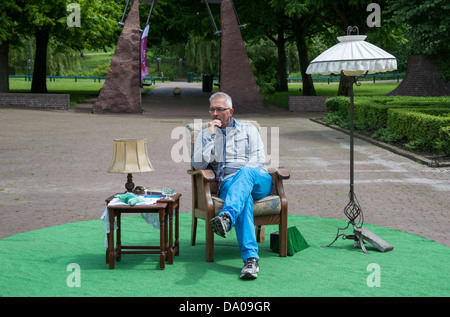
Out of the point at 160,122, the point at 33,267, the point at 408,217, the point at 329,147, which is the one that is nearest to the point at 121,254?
the point at 33,267

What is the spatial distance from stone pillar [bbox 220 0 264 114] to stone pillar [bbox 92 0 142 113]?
3.47 m

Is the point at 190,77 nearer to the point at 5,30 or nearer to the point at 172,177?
the point at 5,30

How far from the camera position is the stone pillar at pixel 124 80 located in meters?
24.6

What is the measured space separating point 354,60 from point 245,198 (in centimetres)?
180

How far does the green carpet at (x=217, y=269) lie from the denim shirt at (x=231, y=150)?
85 cm

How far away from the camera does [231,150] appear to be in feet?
20.3

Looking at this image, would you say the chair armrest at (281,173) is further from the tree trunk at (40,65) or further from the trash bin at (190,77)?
the trash bin at (190,77)

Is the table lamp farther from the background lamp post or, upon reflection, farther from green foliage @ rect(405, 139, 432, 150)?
green foliage @ rect(405, 139, 432, 150)

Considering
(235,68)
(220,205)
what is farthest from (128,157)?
(235,68)

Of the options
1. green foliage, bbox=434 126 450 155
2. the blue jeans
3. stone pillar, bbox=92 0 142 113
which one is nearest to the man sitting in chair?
the blue jeans

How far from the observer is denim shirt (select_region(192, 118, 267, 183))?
609 cm

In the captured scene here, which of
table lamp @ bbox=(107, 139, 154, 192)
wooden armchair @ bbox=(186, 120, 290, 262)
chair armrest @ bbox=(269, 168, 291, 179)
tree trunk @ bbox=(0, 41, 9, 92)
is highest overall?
tree trunk @ bbox=(0, 41, 9, 92)

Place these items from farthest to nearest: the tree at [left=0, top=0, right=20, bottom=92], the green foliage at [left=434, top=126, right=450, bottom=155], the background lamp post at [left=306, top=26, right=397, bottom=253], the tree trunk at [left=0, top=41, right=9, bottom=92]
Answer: the tree trunk at [left=0, top=41, right=9, bottom=92] → the tree at [left=0, top=0, right=20, bottom=92] → the green foliage at [left=434, top=126, right=450, bottom=155] → the background lamp post at [left=306, top=26, right=397, bottom=253]
